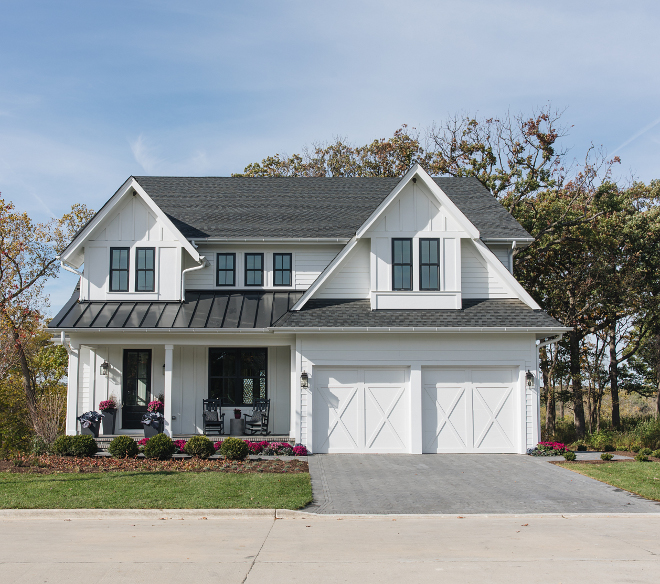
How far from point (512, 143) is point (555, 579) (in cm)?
2568

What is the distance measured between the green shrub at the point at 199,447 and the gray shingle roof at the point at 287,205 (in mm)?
7313

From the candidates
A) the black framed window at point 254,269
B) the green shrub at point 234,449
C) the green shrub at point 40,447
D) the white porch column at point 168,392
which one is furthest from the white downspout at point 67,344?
the green shrub at point 234,449

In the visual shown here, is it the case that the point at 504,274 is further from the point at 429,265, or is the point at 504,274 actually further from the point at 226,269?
the point at 226,269

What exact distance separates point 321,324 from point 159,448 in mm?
5197

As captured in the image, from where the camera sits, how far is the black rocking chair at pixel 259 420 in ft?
61.8

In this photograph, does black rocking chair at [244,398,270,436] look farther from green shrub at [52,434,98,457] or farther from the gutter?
the gutter

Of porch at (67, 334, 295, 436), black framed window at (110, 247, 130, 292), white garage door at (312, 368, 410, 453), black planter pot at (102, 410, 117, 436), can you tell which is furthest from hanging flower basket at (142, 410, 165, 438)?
white garage door at (312, 368, 410, 453)

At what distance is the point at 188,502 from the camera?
36.1 ft

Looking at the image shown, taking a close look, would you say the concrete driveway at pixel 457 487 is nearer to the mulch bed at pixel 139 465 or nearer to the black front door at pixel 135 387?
the mulch bed at pixel 139 465

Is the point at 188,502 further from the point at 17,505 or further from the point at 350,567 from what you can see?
the point at 350,567

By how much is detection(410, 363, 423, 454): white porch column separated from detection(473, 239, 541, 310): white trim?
3708 millimetres

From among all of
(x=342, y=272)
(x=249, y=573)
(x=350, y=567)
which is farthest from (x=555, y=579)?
(x=342, y=272)

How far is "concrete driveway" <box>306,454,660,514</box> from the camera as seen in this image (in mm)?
11086

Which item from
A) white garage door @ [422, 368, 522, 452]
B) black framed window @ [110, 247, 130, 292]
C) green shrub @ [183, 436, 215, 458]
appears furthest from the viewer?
black framed window @ [110, 247, 130, 292]
